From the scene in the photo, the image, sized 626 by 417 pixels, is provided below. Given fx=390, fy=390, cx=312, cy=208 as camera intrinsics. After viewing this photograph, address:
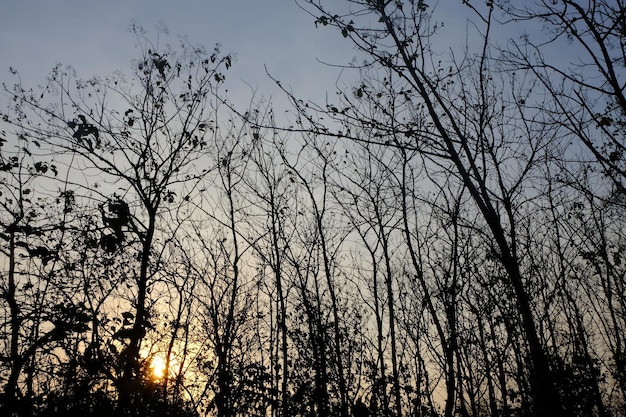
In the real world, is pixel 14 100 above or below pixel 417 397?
above

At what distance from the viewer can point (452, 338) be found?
7688 mm

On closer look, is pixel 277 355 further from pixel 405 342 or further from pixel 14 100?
Answer: pixel 14 100

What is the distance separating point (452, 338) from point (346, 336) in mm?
11409

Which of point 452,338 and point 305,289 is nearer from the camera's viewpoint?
point 452,338

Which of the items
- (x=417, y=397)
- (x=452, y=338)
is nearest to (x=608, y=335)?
(x=417, y=397)

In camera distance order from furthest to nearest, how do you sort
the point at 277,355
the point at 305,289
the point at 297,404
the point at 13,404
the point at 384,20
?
the point at 277,355 < the point at 297,404 < the point at 305,289 < the point at 384,20 < the point at 13,404

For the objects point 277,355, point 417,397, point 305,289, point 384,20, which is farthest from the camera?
point 277,355

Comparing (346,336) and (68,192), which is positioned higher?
(68,192)

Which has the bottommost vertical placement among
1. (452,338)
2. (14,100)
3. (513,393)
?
(513,393)

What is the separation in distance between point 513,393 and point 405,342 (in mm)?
4975

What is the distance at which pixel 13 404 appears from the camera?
13.9 ft

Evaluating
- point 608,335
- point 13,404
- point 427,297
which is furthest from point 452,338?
point 608,335

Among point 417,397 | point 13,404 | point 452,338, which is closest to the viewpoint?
point 13,404

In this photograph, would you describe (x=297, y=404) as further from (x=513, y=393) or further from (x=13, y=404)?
(x=13, y=404)
